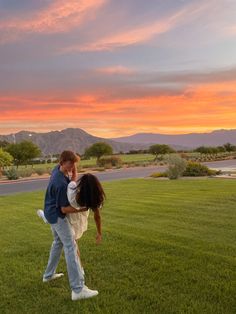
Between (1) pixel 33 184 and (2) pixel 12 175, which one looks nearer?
(1) pixel 33 184

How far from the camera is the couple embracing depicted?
549cm

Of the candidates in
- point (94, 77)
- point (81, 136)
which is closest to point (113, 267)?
point (94, 77)

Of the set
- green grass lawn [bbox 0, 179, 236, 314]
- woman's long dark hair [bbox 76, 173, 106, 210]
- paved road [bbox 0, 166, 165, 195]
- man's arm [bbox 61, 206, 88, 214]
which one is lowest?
green grass lawn [bbox 0, 179, 236, 314]

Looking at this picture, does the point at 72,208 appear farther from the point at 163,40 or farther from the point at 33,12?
the point at 163,40

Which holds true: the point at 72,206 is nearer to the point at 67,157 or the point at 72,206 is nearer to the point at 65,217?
the point at 65,217

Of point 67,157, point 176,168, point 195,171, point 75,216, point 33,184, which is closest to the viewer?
point 67,157

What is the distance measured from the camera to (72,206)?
554 centimetres

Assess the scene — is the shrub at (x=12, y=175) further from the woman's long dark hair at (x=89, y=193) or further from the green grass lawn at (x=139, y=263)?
the woman's long dark hair at (x=89, y=193)

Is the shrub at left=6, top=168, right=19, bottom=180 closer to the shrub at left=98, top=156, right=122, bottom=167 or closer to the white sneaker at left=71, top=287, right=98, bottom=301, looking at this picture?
the shrub at left=98, top=156, right=122, bottom=167

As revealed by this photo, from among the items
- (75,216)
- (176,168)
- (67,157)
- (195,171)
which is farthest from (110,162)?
(67,157)

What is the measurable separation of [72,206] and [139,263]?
7.14 ft

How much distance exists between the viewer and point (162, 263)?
7125mm

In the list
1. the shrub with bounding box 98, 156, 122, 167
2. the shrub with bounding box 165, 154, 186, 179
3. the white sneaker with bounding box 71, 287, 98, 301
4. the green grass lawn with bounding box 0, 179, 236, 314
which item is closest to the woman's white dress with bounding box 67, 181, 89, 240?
the white sneaker with bounding box 71, 287, 98, 301

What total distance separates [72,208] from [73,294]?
1.11 m
